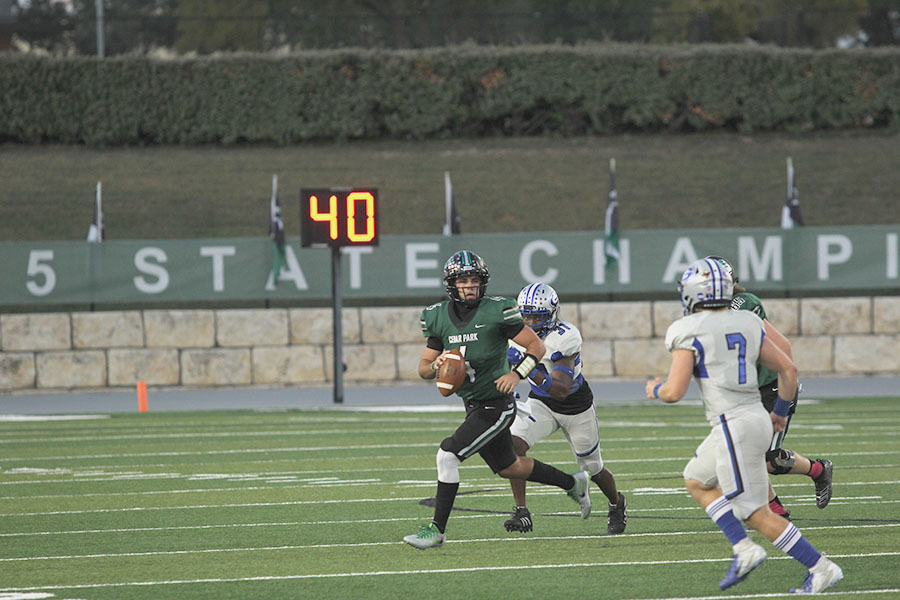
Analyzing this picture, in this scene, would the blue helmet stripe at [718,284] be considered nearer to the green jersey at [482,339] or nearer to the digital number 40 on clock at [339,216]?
the green jersey at [482,339]

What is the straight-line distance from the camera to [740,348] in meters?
6.73

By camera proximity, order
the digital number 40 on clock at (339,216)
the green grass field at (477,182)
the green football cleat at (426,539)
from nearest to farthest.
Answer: the green football cleat at (426,539)
the digital number 40 on clock at (339,216)
the green grass field at (477,182)

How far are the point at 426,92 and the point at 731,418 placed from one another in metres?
24.0

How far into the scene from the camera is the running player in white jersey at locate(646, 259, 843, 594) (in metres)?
6.57

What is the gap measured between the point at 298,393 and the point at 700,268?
14724mm

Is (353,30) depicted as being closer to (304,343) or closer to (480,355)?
(304,343)

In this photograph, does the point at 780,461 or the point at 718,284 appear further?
the point at 780,461

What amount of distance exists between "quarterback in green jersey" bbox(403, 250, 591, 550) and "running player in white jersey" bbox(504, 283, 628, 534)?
40cm

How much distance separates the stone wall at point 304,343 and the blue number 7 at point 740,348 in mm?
14904

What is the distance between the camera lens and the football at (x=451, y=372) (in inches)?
322

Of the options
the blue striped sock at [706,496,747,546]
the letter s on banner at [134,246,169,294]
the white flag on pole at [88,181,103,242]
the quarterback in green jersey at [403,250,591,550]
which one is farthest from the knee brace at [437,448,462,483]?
the white flag on pole at [88,181,103,242]

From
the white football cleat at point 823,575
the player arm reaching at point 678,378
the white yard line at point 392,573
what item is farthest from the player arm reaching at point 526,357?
the white football cleat at point 823,575

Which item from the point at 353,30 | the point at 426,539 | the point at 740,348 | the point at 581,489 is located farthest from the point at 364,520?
the point at 353,30

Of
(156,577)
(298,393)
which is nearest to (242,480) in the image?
(156,577)
